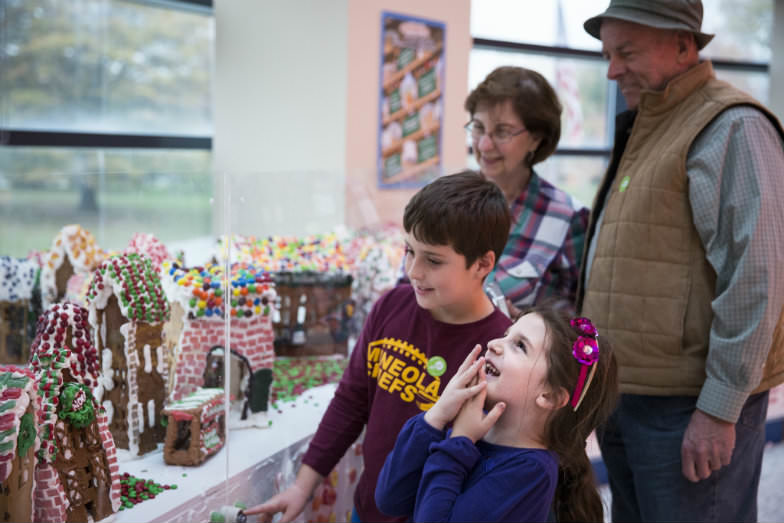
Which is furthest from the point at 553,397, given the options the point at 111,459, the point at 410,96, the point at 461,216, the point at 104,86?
the point at 104,86

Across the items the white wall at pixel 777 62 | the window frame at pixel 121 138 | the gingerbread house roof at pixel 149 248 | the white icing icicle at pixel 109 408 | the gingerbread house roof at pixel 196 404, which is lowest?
the gingerbread house roof at pixel 196 404

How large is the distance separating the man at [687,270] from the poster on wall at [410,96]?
1.67 metres

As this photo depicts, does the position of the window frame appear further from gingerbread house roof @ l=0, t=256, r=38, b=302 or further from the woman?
the woman

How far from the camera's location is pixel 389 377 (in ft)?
4.69

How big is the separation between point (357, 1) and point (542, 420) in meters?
2.57

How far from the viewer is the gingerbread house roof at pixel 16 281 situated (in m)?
1.79

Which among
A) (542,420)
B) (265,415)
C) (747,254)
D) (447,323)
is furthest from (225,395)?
(747,254)

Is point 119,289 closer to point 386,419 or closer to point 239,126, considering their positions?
point 386,419

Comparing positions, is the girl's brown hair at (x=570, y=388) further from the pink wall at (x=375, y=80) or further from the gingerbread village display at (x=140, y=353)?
the pink wall at (x=375, y=80)

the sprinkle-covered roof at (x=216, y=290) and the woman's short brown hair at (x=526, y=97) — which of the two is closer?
the sprinkle-covered roof at (x=216, y=290)

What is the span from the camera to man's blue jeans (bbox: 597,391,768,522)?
1608mm

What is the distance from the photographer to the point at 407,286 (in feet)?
5.05

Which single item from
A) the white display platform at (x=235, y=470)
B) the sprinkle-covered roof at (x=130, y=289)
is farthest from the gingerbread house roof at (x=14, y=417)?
the sprinkle-covered roof at (x=130, y=289)

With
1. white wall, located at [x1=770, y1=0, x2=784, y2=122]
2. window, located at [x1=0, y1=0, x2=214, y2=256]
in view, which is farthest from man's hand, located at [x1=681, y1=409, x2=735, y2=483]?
white wall, located at [x1=770, y1=0, x2=784, y2=122]
